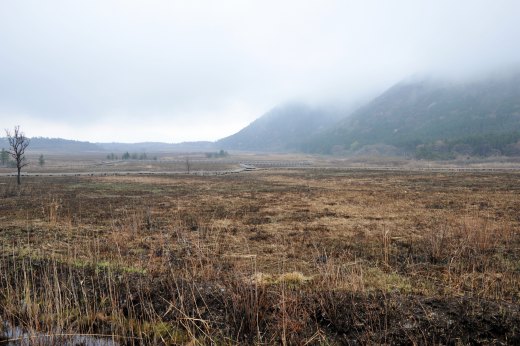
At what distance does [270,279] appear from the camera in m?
10.6

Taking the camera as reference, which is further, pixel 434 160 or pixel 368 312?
pixel 434 160

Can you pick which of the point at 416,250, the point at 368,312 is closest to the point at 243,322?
the point at 368,312

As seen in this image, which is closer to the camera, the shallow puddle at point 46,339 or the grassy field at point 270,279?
the shallow puddle at point 46,339

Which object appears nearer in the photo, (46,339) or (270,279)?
(46,339)

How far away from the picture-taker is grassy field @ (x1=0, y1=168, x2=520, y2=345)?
712 centimetres

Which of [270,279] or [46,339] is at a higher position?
[46,339]

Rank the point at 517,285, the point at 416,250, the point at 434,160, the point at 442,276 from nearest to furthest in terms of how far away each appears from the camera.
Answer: the point at 517,285 < the point at 442,276 < the point at 416,250 < the point at 434,160

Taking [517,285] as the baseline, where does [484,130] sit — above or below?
above

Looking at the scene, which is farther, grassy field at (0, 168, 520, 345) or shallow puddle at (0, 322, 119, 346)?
grassy field at (0, 168, 520, 345)

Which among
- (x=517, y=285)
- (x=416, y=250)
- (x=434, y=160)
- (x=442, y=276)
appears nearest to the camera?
(x=517, y=285)

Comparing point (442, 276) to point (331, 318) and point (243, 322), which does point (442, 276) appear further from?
point (243, 322)

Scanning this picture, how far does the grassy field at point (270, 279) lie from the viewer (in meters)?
7.12

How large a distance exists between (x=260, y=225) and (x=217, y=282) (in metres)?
11.5

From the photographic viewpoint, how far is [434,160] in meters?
124
